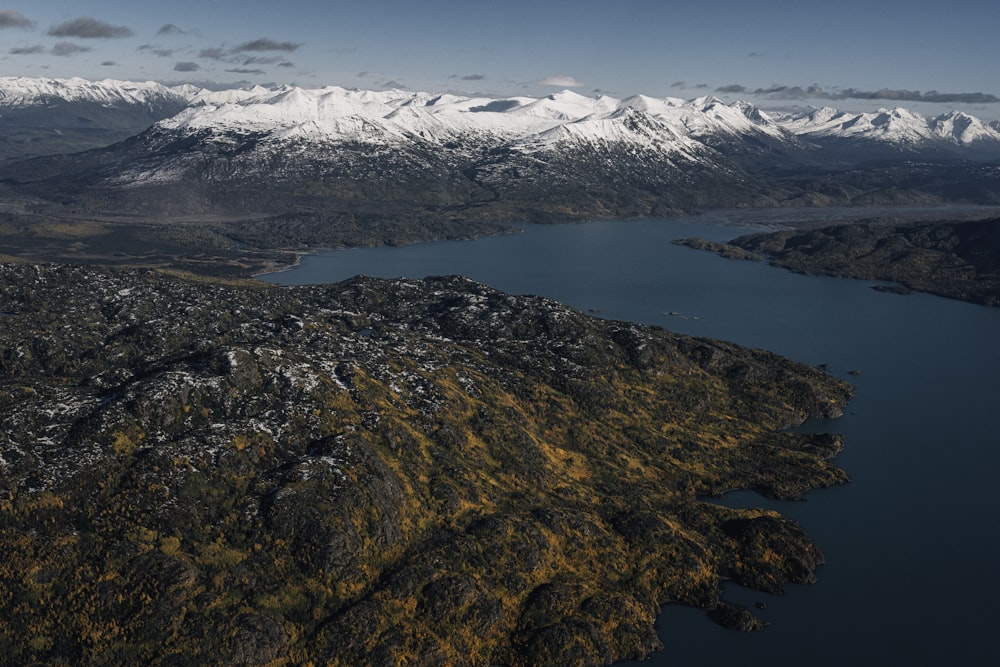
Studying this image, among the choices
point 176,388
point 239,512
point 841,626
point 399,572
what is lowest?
point 841,626

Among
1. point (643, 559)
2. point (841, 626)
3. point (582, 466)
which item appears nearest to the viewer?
point (841, 626)

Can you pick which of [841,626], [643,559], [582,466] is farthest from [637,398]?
[841,626]

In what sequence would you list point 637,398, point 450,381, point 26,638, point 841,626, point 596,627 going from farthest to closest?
point 637,398
point 450,381
point 841,626
point 596,627
point 26,638

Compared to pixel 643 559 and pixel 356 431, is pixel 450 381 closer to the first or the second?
pixel 356 431

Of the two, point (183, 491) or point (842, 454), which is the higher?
point (183, 491)

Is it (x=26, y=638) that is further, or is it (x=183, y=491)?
(x=183, y=491)

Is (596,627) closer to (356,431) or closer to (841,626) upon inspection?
(841,626)

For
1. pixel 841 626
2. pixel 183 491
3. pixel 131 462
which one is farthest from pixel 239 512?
pixel 841 626
